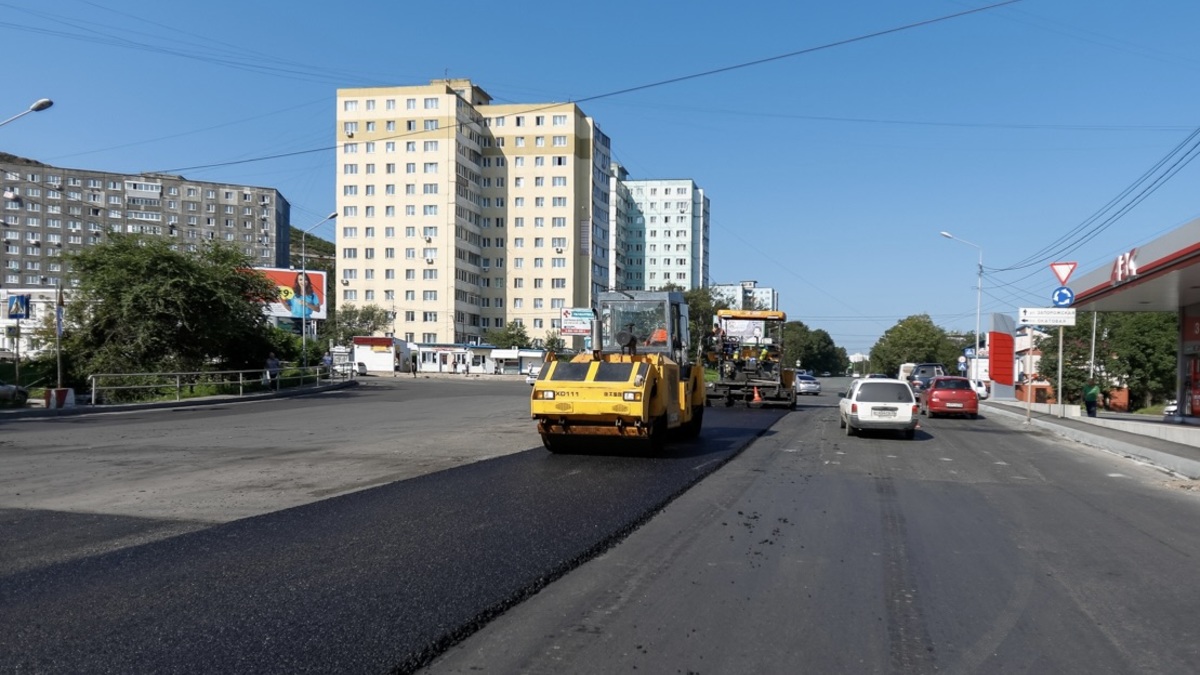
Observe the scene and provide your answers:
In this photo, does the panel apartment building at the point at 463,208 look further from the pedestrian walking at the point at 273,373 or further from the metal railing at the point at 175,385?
the metal railing at the point at 175,385

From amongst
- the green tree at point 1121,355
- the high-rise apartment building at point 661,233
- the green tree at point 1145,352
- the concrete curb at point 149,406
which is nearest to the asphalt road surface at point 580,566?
the concrete curb at point 149,406

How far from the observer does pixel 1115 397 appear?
4397 centimetres

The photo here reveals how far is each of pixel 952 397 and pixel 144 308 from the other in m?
29.4

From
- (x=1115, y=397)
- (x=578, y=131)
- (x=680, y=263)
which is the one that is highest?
(x=578, y=131)

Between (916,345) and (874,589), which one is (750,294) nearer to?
(916,345)

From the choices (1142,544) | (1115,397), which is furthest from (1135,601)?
(1115,397)

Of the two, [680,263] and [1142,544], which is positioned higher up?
[680,263]

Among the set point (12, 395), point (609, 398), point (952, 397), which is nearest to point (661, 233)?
point (952, 397)

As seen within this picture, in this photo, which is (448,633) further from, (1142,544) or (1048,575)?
(1142,544)

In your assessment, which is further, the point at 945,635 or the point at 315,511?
the point at 315,511

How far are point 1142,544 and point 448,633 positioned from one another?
23.0 feet

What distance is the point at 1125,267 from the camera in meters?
21.8

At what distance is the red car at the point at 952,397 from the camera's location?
29.9 m

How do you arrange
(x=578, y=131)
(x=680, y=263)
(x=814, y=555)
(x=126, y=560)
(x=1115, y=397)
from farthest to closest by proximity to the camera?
(x=680, y=263), (x=578, y=131), (x=1115, y=397), (x=814, y=555), (x=126, y=560)
